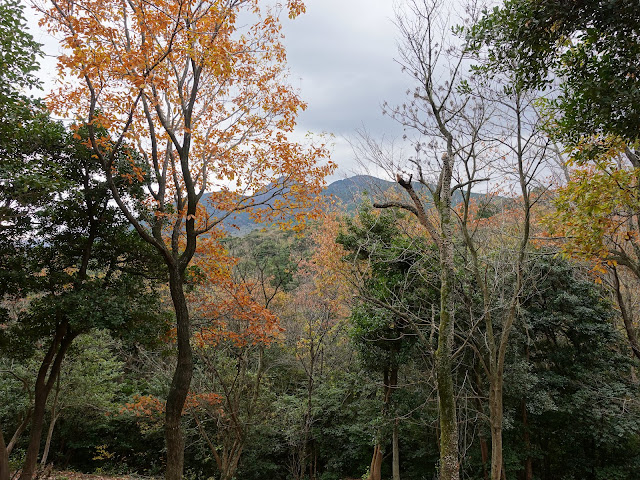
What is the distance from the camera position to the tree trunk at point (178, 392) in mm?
4875

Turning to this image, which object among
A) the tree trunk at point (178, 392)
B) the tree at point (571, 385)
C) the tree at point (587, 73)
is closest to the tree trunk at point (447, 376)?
the tree at point (587, 73)

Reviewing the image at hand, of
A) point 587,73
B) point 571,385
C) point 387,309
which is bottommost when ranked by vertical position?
point 571,385

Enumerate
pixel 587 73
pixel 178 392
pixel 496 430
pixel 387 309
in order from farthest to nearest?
pixel 387 309, pixel 496 430, pixel 178 392, pixel 587 73

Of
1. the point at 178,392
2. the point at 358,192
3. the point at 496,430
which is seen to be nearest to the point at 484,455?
the point at 496,430

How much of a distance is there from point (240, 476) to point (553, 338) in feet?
34.1

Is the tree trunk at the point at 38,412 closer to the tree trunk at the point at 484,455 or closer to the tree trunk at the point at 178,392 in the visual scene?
the tree trunk at the point at 178,392

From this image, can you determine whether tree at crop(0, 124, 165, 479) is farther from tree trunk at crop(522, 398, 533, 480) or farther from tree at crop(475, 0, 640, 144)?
tree trunk at crop(522, 398, 533, 480)

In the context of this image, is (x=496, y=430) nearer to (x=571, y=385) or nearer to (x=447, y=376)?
(x=447, y=376)

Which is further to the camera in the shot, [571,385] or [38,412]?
[571,385]

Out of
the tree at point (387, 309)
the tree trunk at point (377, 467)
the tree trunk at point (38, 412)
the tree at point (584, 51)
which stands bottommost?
the tree trunk at point (377, 467)

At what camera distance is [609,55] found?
10.2 ft

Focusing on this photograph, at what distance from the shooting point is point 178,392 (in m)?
5.02

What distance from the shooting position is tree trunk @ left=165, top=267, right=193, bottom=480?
4875 mm

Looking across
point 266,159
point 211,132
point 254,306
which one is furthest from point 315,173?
point 254,306
